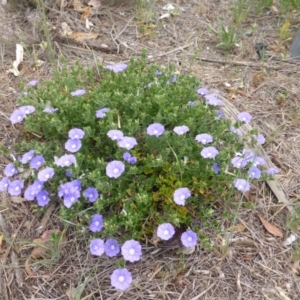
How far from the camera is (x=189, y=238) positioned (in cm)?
201

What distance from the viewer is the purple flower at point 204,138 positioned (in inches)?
87.4

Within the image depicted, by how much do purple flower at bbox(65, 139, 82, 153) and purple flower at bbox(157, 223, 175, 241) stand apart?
61cm

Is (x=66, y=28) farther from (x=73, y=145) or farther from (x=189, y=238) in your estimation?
(x=189, y=238)

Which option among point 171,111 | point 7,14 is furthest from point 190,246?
point 7,14

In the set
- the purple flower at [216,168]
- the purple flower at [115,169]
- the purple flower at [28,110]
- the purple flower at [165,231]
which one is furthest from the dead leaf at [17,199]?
the purple flower at [216,168]

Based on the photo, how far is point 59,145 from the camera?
2449 mm

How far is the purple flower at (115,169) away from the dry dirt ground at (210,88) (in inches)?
15.3

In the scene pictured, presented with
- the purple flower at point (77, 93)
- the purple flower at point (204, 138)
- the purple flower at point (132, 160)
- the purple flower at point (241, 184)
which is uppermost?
the purple flower at point (204, 138)

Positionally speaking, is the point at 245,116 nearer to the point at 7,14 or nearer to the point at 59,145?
the point at 59,145

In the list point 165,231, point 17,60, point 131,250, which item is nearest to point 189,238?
point 165,231

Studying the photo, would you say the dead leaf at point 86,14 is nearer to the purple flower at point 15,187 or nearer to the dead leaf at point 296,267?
the purple flower at point 15,187

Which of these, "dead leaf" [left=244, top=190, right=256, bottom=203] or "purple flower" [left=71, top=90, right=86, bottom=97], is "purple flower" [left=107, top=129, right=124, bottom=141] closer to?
"purple flower" [left=71, top=90, right=86, bottom=97]

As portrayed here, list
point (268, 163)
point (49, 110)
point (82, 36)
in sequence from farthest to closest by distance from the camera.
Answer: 1. point (82, 36)
2. point (268, 163)
3. point (49, 110)

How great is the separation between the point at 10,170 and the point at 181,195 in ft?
3.25
